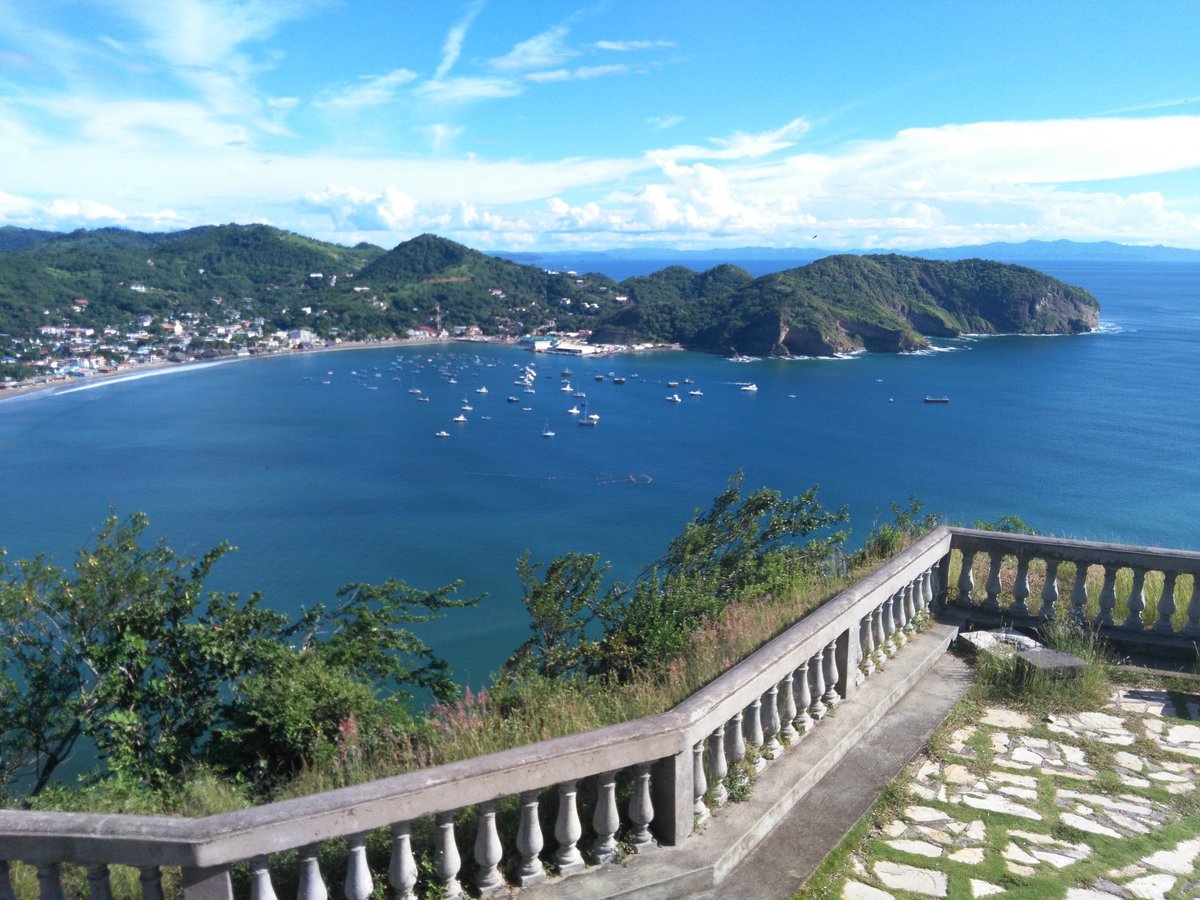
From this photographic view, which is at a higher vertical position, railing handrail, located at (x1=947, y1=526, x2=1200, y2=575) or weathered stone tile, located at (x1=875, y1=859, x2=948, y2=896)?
railing handrail, located at (x1=947, y1=526, x2=1200, y2=575)

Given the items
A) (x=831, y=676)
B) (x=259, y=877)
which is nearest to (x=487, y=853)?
(x=259, y=877)

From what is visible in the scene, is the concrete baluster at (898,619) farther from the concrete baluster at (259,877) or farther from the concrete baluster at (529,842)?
the concrete baluster at (259,877)

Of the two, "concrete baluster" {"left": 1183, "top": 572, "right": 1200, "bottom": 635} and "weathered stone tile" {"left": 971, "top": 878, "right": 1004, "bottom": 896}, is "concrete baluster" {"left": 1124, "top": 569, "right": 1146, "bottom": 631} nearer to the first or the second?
"concrete baluster" {"left": 1183, "top": 572, "right": 1200, "bottom": 635}

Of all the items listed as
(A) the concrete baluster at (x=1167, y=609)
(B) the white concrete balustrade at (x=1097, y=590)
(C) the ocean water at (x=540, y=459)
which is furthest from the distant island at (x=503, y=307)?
(A) the concrete baluster at (x=1167, y=609)

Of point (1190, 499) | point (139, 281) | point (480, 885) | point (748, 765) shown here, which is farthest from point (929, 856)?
point (139, 281)

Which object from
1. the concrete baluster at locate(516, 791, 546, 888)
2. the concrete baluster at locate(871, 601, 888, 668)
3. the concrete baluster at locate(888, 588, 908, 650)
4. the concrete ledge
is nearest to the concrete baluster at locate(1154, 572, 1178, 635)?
the concrete baluster at locate(888, 588, 908, 650)

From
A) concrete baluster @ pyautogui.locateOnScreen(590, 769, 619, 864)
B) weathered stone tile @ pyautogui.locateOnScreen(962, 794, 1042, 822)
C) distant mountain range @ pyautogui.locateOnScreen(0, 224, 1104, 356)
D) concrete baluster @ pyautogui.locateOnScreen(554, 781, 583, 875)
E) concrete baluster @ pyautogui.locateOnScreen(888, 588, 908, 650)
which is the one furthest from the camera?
distant mountain range @ pyautogui.locateOnScreen(0, 224, 1104, 356)

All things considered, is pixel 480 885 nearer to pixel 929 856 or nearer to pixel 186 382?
pixel 929 856
